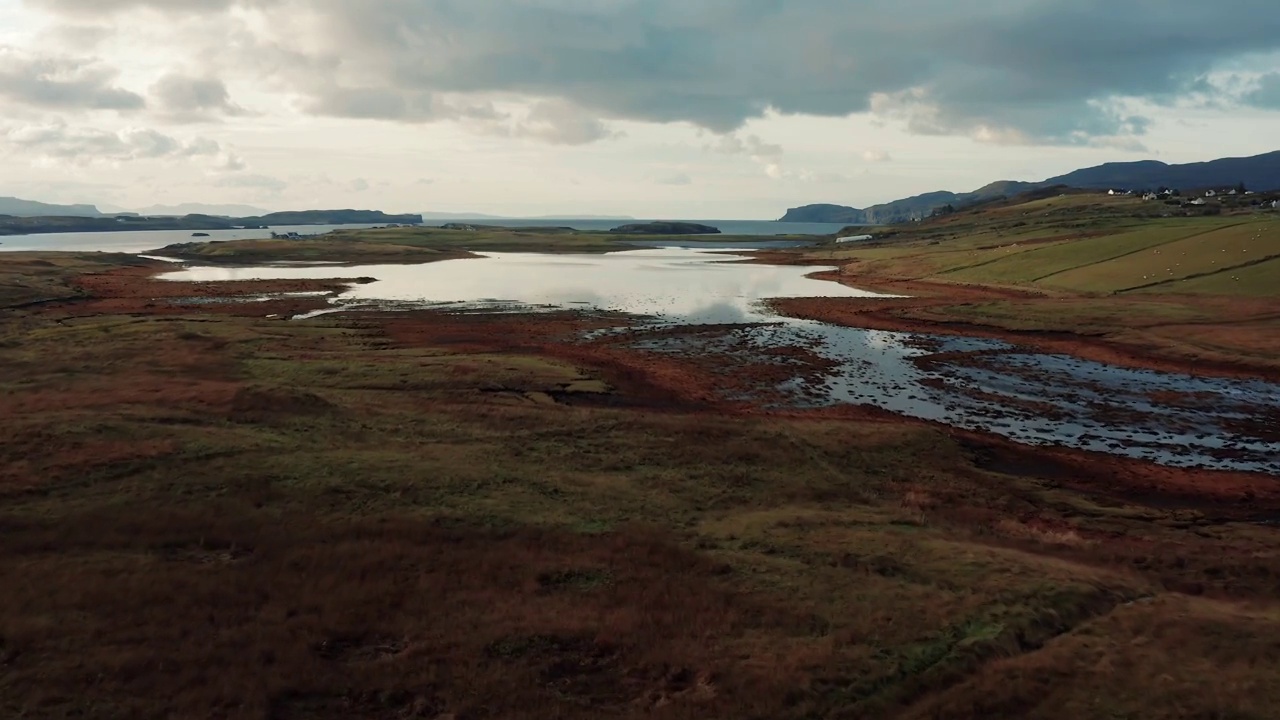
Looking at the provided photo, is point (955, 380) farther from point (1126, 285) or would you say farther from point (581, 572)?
point (1126, 285)

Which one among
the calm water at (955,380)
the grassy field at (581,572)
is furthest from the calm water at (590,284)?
the grassy field at (581,572)

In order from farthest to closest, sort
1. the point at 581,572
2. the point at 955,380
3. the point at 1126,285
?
the point at 1126,285
the point at 955,380
the point at 581,572

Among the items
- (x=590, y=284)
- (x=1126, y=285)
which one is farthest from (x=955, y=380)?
(x=590, y=284)

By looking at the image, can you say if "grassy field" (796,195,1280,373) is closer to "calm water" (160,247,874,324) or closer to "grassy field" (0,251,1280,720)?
"calm water" (160,247,874,324)

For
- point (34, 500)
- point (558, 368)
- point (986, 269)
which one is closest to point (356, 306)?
point (558, 368)

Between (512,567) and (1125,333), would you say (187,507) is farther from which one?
(1125,333)

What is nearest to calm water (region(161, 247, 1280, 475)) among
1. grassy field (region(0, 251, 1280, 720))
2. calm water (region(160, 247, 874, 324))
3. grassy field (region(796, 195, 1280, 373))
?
calm water (region(160, 247, 874, 324))
